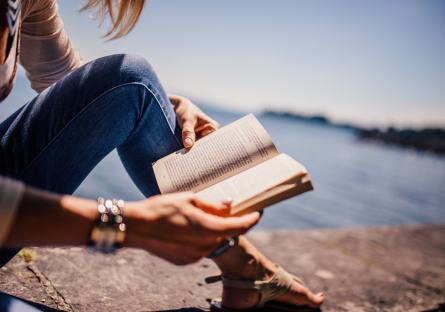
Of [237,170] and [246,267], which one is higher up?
[237,170]

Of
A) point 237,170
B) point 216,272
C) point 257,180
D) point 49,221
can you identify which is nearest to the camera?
point 49,221

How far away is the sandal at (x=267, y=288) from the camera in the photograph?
1332 mm

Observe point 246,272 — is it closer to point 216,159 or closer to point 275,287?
point 275,287

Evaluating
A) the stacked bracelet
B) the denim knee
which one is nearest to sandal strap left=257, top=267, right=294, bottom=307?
the stacked bracelet

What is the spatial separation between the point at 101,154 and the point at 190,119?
1.22ft

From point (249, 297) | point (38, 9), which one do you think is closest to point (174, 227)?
point (249, 297)

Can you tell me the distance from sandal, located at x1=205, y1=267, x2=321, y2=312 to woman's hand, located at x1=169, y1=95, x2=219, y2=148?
23.9 inches

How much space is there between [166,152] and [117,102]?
0.26 m

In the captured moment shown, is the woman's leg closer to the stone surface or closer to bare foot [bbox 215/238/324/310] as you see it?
bare foot [bbox 215/238/324/310]

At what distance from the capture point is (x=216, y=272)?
1.95 metres

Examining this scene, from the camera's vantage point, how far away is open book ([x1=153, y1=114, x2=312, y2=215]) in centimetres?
87

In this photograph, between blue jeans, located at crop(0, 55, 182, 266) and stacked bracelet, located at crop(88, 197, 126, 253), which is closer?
stacked bracelet, located at crop(88, 197, 126, 253)

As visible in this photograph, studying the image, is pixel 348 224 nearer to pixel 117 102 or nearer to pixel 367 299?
pixel 367 299

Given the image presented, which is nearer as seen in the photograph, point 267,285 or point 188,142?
point 188,142
